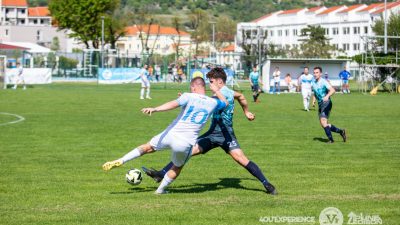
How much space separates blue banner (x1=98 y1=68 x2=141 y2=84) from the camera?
6938cm

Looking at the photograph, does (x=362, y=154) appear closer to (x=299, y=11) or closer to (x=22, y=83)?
(x=22, y=83)

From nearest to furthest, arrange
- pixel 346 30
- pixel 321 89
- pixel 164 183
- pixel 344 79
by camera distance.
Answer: pixel 164 183
pixel 321 89
pixel 344 79
pixel 346 30

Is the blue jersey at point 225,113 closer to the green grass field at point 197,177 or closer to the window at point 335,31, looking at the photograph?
the green grass field at point 197,177

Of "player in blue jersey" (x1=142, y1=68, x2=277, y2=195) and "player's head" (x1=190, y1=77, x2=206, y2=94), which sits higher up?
"player's head" (x1=190, y1=77, x2=206, y2=94)

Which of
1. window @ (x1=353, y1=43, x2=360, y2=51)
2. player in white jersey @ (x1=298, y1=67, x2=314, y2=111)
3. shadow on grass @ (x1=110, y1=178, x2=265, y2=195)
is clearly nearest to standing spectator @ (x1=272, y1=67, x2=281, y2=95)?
player in white jersey @ (x1=298, y1=67, x2=314, y2=111)

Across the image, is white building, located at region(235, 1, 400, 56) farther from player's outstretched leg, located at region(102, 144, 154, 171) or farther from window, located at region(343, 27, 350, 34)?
player's outstretched leg, located at region(102, 144, 154, 171)

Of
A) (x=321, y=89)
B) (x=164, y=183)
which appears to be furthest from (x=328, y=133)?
(x=164, y=183)

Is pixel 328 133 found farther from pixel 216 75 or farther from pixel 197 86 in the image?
pixel 197 86

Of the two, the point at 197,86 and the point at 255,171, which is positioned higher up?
the point at 197,86

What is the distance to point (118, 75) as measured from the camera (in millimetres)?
70000

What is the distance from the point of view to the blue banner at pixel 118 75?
69.4 m

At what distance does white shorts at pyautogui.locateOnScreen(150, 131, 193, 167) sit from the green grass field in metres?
0.55

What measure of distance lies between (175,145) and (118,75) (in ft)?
195

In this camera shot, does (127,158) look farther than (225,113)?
No
